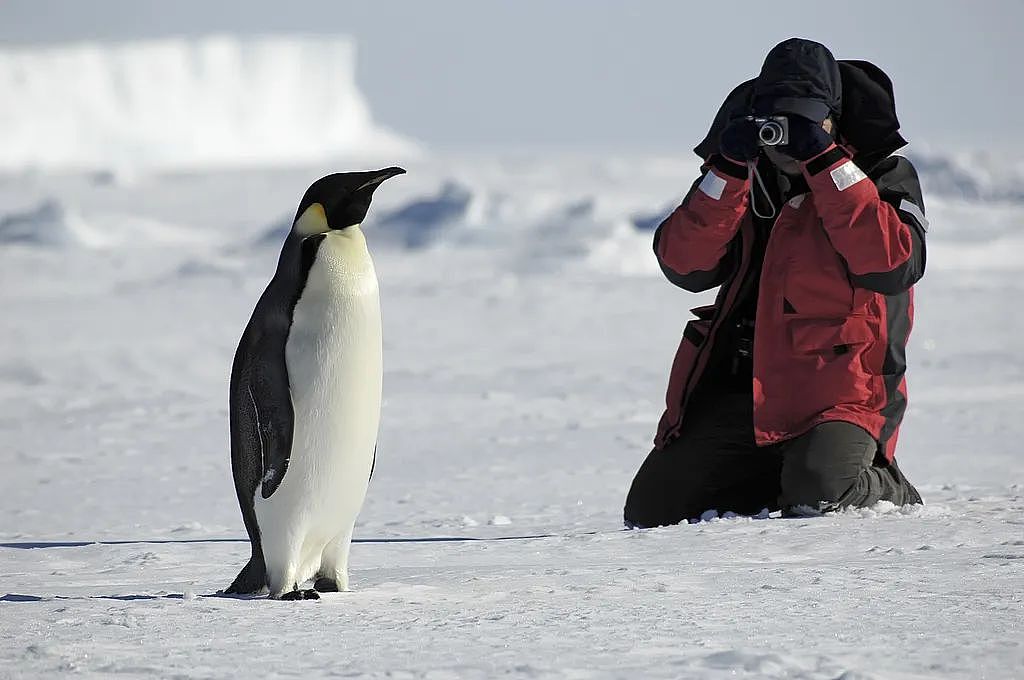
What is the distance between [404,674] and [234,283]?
1181cm

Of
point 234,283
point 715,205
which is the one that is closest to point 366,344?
point 715,205

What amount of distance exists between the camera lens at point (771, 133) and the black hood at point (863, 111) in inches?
3.6

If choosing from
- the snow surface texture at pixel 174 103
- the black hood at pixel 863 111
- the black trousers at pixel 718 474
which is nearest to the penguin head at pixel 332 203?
the black hood at pixel 863 111

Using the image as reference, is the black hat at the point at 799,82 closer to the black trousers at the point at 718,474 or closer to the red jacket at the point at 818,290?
the red jacket at the point at 818,290

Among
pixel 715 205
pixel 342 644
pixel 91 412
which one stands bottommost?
pixel 91 412

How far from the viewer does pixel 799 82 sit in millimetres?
3068

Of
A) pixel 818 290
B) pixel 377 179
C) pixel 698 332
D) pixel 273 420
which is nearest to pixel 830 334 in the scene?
pixel 818 290

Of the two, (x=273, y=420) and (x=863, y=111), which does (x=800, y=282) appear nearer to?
(x=863, y=111)

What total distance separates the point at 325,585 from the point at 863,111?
1.62 metres

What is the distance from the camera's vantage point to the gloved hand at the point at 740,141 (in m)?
3.08

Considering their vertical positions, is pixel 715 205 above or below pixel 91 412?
above

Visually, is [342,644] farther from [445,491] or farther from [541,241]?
[541,241]

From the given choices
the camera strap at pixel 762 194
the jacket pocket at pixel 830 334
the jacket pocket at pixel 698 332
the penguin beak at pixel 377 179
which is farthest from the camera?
the jacket pocket at pixel 698 332

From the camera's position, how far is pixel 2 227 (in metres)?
16.0
